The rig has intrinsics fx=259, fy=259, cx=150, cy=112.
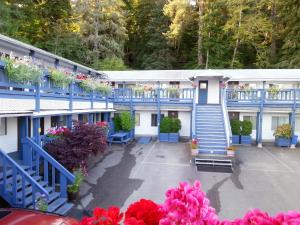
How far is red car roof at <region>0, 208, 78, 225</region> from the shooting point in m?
5.75

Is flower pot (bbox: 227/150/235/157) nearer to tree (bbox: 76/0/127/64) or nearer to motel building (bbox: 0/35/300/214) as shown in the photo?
motel building (bbox: 0/35/300/214)

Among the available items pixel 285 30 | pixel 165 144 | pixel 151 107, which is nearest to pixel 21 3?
pixel 151 107

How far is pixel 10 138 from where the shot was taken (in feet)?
30.8

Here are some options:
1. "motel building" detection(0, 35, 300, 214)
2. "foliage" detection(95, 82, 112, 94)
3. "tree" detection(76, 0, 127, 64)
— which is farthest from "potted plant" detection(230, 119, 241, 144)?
"tree" detection(76, 0, 127, 64)

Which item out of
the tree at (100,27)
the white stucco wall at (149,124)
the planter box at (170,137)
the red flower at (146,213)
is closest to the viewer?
the red flower at (146,213)

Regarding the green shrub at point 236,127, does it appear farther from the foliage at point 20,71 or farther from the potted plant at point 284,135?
the foliage at point 20,71

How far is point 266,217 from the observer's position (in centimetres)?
133

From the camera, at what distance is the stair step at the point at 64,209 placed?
8.27 meters

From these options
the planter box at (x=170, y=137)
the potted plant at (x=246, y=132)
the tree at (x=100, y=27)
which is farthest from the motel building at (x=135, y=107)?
the tree at (x=100, y=27)

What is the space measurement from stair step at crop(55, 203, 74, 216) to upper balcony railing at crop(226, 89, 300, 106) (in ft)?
48.7

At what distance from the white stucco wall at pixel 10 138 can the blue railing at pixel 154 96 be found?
12.0 m

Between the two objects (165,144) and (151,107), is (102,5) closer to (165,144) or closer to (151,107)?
(151,107)

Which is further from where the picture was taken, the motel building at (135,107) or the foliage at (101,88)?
the foliage at (101,88)

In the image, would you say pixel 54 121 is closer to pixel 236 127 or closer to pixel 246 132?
pixel 236 127
